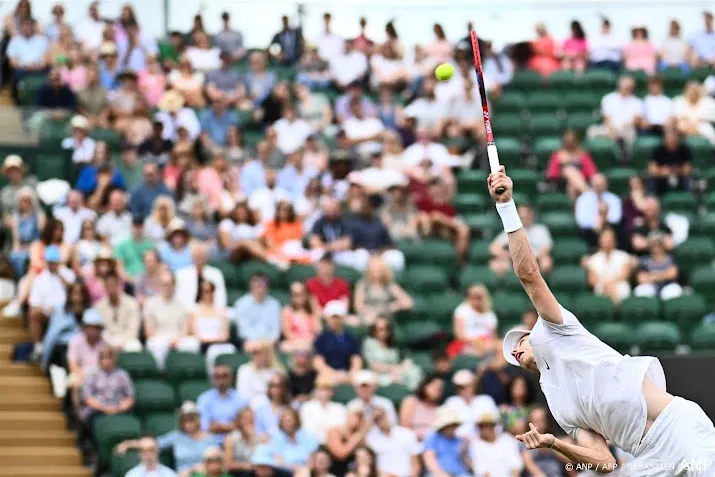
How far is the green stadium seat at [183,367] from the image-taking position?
1314 centimetres

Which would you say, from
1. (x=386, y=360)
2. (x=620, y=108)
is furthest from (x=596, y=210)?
(x=386, y=360)

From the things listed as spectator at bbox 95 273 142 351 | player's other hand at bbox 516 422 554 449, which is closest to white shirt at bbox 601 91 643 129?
spectator at bbox 95 273 142 351

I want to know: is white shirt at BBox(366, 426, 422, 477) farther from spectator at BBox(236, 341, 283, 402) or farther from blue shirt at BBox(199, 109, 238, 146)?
blue shirt at BBox(199, 109, 238, 146)

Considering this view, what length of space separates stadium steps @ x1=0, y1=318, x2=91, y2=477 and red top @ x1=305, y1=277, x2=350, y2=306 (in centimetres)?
271

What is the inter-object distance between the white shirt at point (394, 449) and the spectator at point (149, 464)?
1.82m

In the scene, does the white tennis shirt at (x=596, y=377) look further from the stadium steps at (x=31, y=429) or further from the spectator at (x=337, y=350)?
the stadium steps at (x=31, y=429)

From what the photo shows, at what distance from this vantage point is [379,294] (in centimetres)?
1461

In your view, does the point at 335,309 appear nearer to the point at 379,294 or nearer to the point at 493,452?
the point at 379,294

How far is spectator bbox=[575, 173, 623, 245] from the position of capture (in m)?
16.2

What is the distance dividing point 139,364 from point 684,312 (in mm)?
5642

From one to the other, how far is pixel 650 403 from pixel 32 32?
12868mm

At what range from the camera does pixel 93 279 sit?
44.9ft

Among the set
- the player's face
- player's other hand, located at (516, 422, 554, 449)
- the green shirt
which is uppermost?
the green shirt

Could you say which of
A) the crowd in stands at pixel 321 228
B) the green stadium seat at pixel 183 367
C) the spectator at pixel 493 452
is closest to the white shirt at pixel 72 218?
the crowd in stands at pixel 321 228
